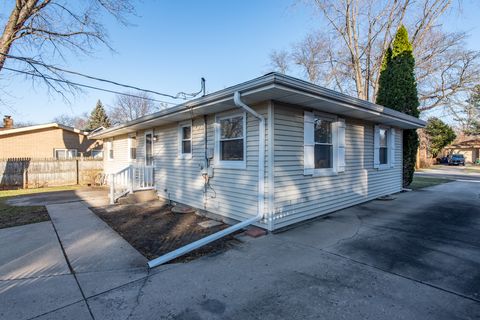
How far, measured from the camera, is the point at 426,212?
20.7ft

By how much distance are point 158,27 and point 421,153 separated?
29.2 meters

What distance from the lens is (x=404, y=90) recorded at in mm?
10070

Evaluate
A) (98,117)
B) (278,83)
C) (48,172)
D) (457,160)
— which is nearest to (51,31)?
(48,172)

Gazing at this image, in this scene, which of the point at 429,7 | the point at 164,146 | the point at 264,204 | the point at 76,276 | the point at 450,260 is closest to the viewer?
the point at 76,276

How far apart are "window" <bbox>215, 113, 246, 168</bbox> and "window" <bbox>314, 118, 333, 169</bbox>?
1.78m

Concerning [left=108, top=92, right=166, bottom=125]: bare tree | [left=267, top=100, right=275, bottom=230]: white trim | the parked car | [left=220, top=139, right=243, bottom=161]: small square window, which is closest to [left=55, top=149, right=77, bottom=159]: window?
[left=220, top=139, right=243, bottom=161]: small square window

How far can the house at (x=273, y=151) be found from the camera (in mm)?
4703

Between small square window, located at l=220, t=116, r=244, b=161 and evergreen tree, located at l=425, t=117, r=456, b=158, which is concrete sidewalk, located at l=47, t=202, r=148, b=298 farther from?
evergreen tree, located at l=425, t=117, r=456, b=158

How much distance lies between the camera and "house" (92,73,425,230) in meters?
4.70

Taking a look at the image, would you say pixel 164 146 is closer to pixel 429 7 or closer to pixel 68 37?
pixel 68 37

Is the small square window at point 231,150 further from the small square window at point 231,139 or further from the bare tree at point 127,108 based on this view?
the bare tree at point 127,108

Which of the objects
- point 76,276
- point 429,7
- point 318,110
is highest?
point 429,7

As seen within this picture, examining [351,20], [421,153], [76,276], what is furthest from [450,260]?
[421,153]

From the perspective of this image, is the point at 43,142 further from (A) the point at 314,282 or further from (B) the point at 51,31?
(A) the point at 314,282
